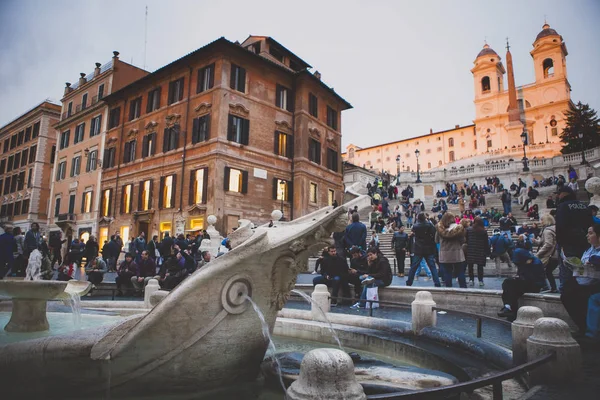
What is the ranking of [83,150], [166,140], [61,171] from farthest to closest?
1. [61,171]
2. [83,150]
3. [166,140]

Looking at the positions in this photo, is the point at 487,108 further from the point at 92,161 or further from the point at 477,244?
the point at 477,244

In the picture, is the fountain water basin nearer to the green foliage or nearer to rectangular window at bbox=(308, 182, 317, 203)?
rectangular window at bbox=(308, 182, 317, 203)

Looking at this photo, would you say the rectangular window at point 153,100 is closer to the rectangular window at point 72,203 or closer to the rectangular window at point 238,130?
the rectangular window at point 238,130

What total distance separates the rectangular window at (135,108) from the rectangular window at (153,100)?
43.1 inches

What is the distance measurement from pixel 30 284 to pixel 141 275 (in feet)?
23.1

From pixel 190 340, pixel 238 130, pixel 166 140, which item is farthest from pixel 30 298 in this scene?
pixel 166 140

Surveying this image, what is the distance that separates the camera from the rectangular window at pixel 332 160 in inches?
1198

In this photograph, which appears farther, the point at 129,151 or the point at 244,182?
the point at 129,151

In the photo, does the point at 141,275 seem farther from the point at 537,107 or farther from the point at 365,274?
the point at 537,107

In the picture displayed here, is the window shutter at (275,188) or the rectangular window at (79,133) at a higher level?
the rectangular window at (79,133)

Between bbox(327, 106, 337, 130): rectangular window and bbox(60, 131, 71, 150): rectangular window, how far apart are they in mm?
24078

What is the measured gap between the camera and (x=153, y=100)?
28125 millimetres

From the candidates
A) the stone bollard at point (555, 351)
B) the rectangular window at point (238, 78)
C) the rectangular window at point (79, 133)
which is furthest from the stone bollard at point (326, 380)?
the rectangular window at point (79, 133)

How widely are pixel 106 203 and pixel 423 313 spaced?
29.4 metres
